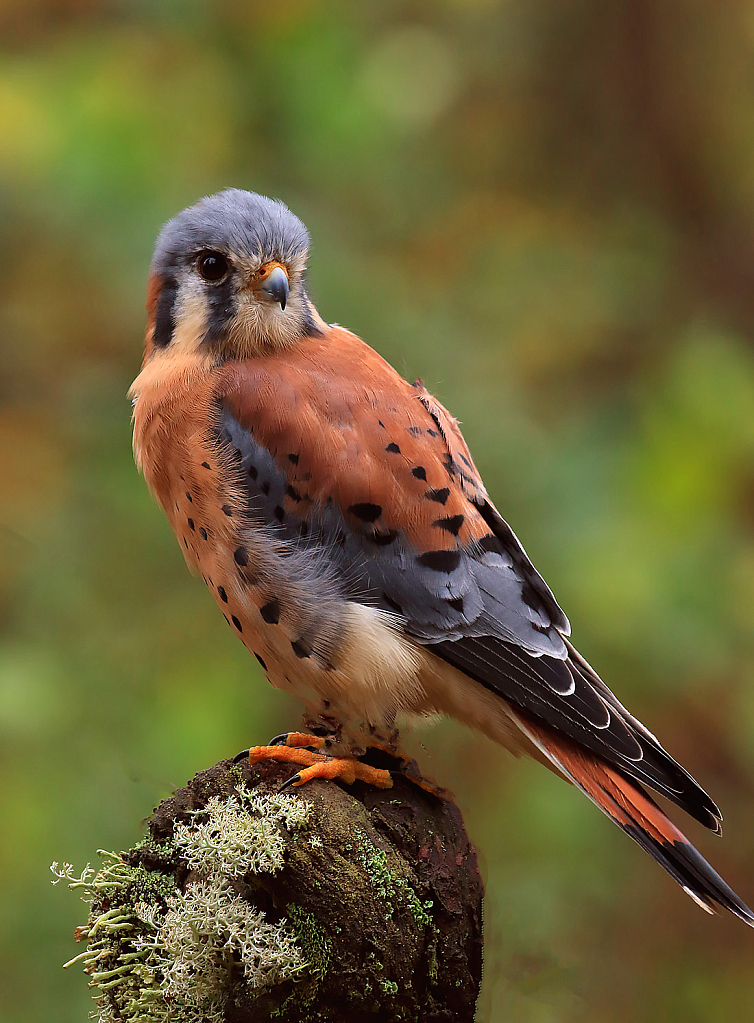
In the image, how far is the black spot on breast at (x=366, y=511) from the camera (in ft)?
6.96

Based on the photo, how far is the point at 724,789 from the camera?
345cm

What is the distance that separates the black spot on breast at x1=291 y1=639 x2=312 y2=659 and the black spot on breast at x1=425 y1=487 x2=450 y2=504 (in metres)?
0.40

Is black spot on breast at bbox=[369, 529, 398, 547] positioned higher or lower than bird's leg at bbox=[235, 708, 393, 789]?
higher

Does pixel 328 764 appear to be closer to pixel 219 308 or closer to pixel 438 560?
pixel 438 560

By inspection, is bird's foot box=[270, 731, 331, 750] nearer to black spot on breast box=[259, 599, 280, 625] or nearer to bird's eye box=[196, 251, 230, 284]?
black spot on breast box=[259, 599, 280, 625]

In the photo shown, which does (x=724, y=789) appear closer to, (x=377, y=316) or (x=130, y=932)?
(x=377, y=316)

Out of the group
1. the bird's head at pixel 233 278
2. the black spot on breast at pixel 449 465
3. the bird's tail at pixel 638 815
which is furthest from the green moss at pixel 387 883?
the bird's head at pixel 233 278

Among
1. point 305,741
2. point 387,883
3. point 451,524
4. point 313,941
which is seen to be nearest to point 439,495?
point 451,524

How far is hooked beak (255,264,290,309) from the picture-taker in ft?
7.43

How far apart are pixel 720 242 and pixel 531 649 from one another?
2402mm

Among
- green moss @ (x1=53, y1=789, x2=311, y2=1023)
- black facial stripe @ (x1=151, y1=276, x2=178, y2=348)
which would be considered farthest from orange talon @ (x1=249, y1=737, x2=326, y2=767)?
black facial stripe @ (x1=151, y1=276, x2=178, y2=348)

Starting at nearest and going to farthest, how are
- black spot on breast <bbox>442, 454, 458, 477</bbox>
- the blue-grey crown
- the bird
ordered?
the bird → black spot on breast <bbox>442, 454, 458, 477</bbox> → the blue-grey crown

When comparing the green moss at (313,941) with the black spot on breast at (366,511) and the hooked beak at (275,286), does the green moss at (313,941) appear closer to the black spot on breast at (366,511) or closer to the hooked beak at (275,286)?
the black spot on breast at (366,511)

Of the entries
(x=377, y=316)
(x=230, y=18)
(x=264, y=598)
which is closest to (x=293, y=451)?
(x=264, y=598)
